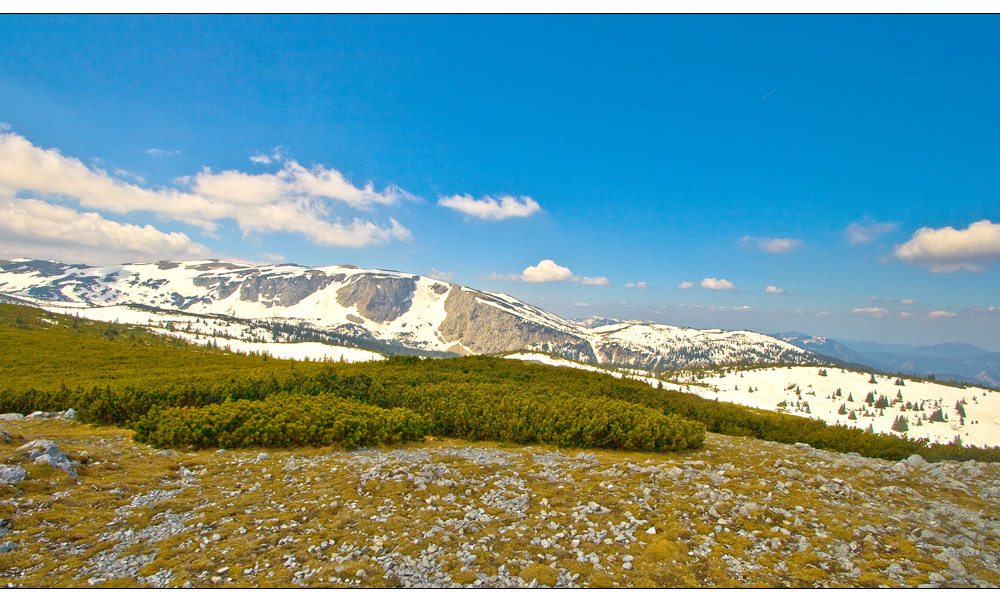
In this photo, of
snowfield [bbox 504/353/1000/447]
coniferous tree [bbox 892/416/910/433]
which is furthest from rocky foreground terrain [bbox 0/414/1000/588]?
coniferous tree [bbox 892/416/910/433]

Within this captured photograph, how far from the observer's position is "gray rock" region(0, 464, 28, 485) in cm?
887

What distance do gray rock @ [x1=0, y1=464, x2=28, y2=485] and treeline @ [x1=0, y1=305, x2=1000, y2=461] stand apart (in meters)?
5.30

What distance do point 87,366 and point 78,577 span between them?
40.5 metres

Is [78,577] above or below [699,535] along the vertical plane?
below

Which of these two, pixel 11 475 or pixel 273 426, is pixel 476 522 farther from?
pixel 11 475

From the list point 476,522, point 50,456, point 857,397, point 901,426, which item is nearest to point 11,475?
point 50,456

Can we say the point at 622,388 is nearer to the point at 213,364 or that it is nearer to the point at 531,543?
the point at 531,543

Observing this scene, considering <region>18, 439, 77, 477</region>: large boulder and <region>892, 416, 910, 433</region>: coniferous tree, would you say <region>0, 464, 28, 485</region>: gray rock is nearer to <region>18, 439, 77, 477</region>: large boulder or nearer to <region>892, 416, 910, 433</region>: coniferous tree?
<region>18, 439, 77, 477</region>: large boulder

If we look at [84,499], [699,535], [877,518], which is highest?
[877,518]

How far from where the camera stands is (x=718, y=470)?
43.2 feet

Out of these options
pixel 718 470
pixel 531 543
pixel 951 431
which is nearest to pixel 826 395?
pixel 951 431

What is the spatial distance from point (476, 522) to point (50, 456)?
1131 centimetres

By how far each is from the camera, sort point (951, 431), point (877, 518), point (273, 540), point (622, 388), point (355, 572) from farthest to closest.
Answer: point (951, 431)
point (622, 388)
point (877, 518)
point (273, 540)
point (355, 572)

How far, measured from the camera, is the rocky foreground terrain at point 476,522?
264 inches
